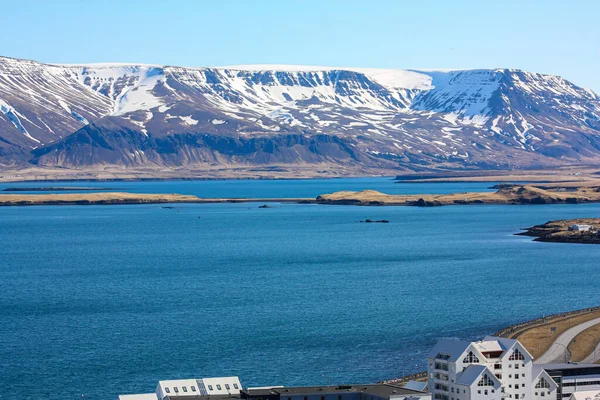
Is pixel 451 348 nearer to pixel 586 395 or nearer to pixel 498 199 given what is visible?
pixel 586 395

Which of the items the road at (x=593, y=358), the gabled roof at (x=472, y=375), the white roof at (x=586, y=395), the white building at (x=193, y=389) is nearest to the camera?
the gabled roof at (x=472, y=375)

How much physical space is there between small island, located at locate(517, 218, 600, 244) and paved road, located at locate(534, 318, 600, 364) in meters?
Result: 60.3

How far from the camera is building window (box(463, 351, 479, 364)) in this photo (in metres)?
37.7

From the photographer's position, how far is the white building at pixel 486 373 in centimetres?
3709

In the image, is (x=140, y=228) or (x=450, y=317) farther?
(x=140, y=228)

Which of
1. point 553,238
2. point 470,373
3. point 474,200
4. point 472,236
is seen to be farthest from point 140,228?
point 470,373

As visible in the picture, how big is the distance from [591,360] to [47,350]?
25725mm

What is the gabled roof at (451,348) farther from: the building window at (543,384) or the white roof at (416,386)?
the building window at (543,384)

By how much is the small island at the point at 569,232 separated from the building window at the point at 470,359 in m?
82.9

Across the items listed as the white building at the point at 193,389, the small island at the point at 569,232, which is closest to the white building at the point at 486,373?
the white building at the point at 193,389

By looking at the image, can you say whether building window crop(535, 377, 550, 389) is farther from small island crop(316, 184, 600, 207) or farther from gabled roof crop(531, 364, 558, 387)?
small island crop(316, 184, 600, 207)

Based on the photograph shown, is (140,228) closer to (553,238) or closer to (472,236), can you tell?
(472,236)

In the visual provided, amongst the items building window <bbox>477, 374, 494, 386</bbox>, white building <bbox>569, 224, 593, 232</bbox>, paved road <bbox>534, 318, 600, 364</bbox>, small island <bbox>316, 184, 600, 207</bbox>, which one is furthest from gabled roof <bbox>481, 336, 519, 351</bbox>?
small island <bbox>316, 184, 600, 207</bbox>

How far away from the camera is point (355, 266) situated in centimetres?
9538
